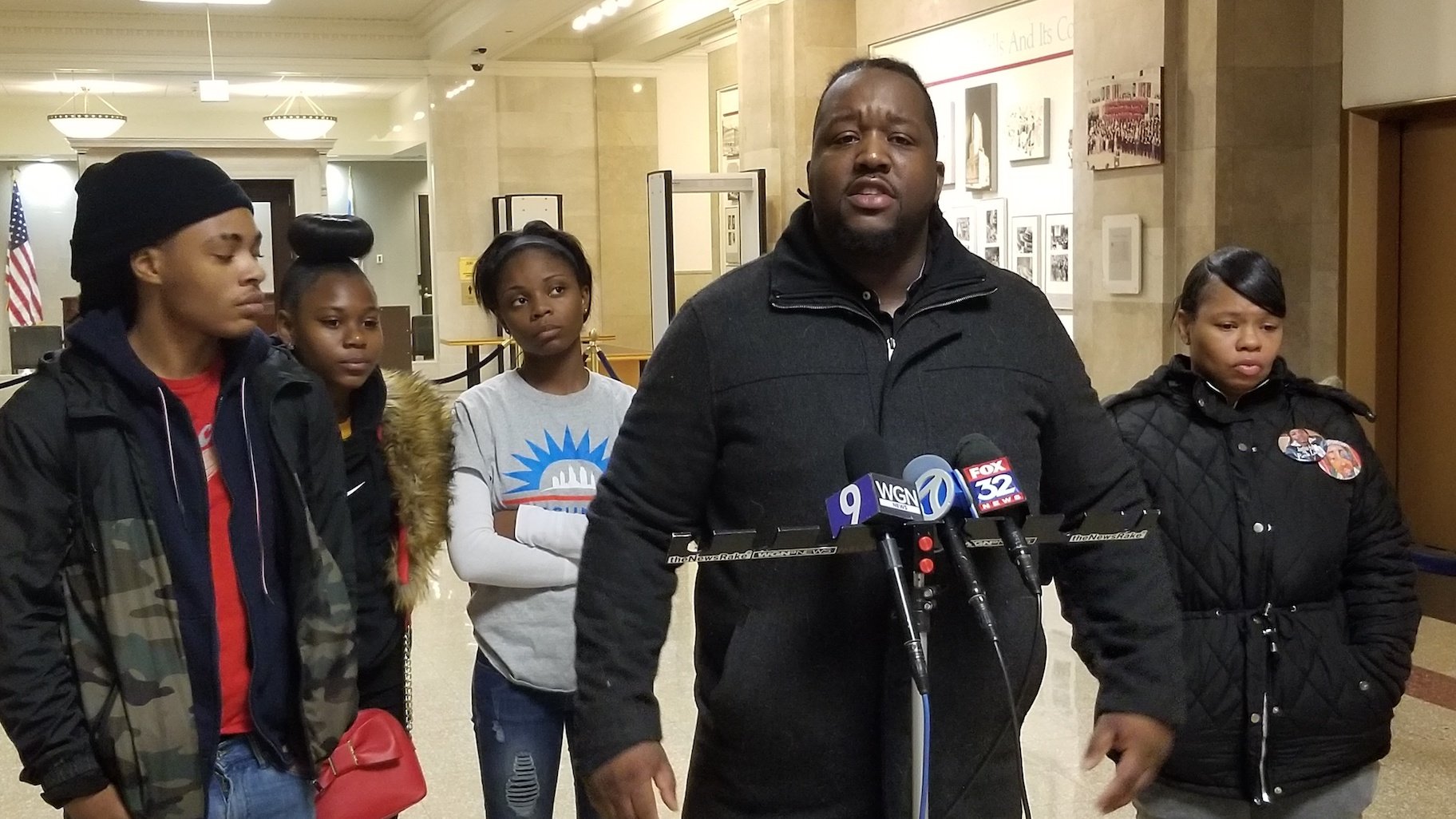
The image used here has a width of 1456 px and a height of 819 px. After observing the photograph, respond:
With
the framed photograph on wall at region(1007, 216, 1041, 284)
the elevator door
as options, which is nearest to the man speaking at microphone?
the elevator door

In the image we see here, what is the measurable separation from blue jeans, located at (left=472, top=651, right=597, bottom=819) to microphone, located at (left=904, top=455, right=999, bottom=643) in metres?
1.41

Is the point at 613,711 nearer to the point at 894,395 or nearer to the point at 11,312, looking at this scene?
the point at 894,395

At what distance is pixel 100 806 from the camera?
2127 millimetres

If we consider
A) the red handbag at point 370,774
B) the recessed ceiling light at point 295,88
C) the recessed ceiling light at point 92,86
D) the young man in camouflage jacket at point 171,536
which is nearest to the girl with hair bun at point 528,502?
the red handbag at point 370,774

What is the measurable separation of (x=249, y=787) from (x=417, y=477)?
2.45 feet

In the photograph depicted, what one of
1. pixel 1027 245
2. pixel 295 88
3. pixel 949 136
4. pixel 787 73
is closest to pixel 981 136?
pixel 949 136

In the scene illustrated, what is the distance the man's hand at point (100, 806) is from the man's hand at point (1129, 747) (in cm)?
146

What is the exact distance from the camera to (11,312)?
22250 millimetres

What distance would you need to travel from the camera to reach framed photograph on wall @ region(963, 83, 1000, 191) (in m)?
10.0

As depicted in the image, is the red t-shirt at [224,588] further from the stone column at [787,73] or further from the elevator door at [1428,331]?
the stone column at [787,73]

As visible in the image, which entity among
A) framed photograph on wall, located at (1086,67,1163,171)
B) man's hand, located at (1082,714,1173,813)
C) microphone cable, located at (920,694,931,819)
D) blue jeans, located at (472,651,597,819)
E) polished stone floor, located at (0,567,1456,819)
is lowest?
polished stone floor, located at (0,567,1456,819)

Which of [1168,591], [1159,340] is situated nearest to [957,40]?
[1159,340]

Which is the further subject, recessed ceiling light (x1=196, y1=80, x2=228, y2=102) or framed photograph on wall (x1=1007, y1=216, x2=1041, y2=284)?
recessed ceiling light (x1=196, y1=80, x2=228, y2=102)

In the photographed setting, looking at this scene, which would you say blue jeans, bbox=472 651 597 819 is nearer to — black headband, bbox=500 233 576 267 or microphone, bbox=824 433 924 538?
black headband, bbox=500 233 576 267
